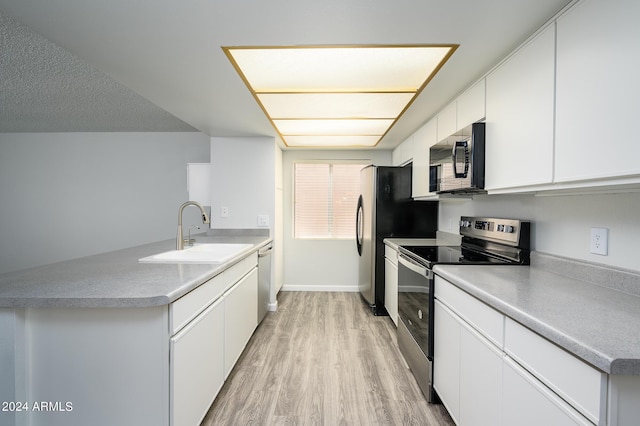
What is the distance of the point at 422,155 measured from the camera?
2.98 metres

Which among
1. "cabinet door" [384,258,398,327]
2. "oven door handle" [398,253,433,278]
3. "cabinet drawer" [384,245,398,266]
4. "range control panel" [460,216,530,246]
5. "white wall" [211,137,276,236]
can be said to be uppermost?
"white wall" [211,137,276,236]

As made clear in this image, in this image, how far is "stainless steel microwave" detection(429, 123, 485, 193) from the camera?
183cm

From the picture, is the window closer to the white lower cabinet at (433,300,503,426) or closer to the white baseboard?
the white baseboard

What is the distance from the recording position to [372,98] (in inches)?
90.4

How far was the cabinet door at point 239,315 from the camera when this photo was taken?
2.03 m

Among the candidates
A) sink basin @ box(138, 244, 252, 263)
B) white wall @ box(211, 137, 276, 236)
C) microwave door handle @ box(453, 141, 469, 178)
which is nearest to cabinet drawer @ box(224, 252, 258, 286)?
sink basin @ box(138, 244, 252, 263)

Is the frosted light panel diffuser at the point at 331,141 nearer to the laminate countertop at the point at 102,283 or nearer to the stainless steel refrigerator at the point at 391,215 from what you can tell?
the stainless steel refrigerator at the point at 391,215

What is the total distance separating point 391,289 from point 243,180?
214 centimetres

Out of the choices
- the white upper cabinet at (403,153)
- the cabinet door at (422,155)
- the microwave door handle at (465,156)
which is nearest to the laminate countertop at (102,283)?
the microwave door handle at (465,156)

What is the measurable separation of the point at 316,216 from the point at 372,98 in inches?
96.6

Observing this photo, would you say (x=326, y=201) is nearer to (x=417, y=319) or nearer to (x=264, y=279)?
(x=264, y=279)

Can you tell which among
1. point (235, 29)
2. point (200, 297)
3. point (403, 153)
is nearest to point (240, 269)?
point (200, 297)

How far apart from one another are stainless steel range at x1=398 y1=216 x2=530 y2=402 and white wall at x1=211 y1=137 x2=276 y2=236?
1878 millimetres

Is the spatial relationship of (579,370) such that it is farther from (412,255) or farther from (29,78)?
(29,78)
